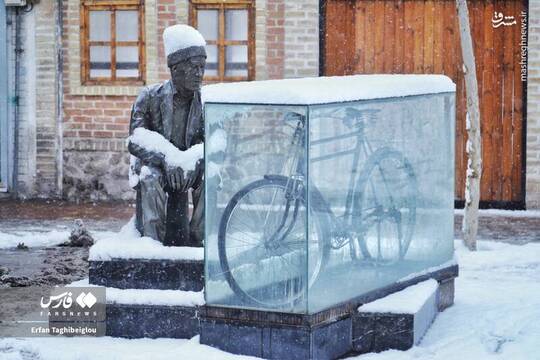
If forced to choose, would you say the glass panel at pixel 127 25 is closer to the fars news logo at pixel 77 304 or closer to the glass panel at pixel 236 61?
the glass panel at pixel 236 61

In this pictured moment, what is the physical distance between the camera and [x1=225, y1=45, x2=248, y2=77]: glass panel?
1460 centimetres

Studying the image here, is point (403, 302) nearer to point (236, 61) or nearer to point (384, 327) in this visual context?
point (384, 327)

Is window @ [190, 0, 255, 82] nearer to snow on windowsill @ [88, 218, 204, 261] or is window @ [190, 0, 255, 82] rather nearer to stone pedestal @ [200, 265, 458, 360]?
snow on windowsill @ [88, 218, 204, 261]

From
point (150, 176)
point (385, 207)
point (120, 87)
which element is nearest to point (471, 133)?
point (385, 207)

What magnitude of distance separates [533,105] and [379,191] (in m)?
6.69

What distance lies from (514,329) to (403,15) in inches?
281

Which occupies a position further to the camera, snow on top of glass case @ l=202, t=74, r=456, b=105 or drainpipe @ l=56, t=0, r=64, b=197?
drainpipe @ l=56, t=0, r=64, b=197

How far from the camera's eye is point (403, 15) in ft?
45.8

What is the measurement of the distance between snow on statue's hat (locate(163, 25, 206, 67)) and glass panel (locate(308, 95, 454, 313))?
1301mm

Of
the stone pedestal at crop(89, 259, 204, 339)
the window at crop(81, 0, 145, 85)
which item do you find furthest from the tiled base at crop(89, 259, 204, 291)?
the window at crop(81, 0, 145, 85)

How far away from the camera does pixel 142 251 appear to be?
771 centimetres

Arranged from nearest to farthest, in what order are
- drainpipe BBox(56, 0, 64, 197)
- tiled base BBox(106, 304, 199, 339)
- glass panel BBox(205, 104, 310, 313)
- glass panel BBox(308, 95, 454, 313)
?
glass panel BBox(205, 104, 310, 313) → glass panel BBox(308, 95, 454, 313) → tiled base BBox(106, 304, 199, 339) → drainpipe BBox(56, 0, 64, 197)

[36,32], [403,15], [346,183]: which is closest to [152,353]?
[346,183]

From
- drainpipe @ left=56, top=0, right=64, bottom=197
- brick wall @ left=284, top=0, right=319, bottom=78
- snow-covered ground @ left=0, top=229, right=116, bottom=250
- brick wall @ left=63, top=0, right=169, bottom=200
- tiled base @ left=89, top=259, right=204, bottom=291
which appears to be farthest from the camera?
drainpipe @ left=56, top=0, right=64, bottom=197
